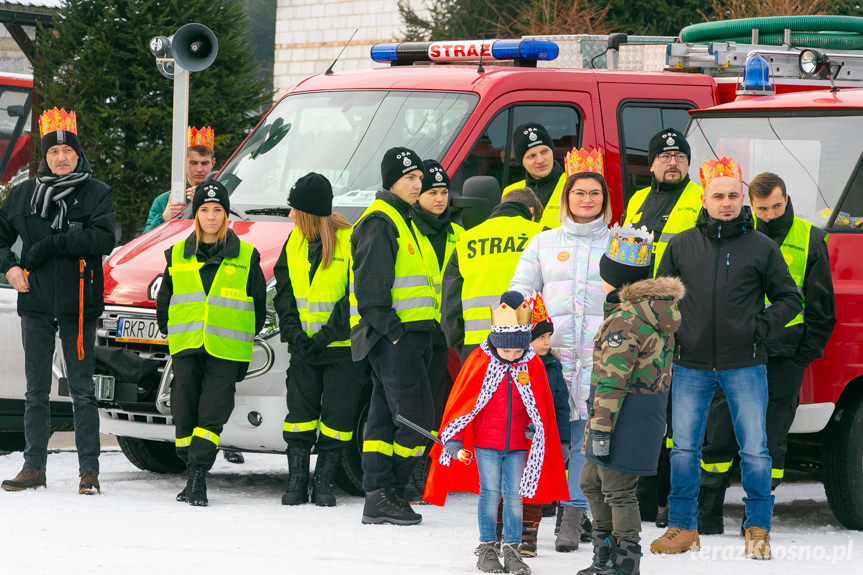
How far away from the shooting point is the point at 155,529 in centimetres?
746

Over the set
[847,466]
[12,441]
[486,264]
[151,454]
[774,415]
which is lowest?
[12,441]

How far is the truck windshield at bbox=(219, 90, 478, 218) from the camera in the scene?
29.7 feet

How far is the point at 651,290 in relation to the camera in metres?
6.61

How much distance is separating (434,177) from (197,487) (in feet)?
6.92

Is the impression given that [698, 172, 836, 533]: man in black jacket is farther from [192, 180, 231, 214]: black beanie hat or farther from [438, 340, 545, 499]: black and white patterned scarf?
[192, 180, 231, 214]: black beanie hat

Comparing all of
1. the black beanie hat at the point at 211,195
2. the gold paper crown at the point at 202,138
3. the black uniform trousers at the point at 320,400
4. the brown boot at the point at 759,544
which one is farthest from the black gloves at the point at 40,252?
the brown boot at the point at 759,544

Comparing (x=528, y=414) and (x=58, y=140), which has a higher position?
(x=58, y=140)

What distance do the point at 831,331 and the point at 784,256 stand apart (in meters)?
0.44

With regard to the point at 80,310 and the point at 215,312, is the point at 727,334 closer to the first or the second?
the point at 215,312

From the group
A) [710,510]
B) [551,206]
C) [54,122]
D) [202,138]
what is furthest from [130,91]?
[710,510]

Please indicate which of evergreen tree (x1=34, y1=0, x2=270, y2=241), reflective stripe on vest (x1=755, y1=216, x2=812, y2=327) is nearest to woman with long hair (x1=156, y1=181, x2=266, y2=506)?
reflective stripe on vest (x1=755, y1=216, x2=812, y2=327)

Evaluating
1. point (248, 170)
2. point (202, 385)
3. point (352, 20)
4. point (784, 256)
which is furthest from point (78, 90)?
point (352, 20)

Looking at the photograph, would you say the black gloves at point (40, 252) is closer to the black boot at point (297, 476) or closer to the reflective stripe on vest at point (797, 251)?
the black boot at point (297, 476)

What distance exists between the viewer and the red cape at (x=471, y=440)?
22.1 feet
